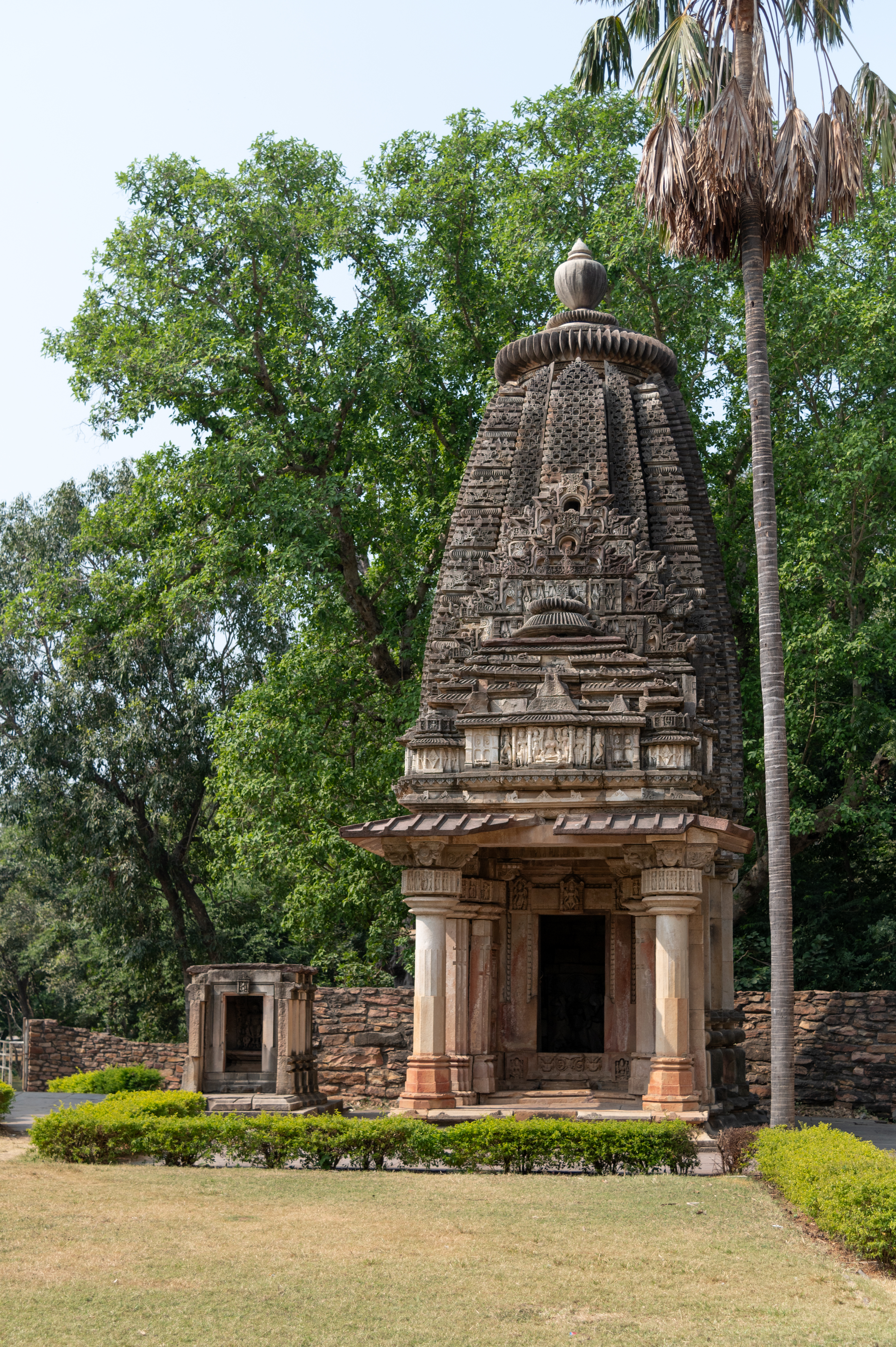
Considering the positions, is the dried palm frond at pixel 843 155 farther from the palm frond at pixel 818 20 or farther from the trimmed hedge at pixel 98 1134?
the trimmed hedge at pixel 98 1134

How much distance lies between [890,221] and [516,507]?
38.4 feet

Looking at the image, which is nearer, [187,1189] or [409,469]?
[187,1189]

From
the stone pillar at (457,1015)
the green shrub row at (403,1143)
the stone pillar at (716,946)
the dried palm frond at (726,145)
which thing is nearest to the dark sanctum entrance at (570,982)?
the stone pillar at (716,946)

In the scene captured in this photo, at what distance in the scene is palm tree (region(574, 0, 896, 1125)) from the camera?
1465 centimetres

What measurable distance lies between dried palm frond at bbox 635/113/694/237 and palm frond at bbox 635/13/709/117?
235 mm

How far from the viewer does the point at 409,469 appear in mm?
28625

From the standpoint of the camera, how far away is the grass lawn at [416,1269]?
691cm

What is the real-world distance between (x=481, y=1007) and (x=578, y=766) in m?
3.42

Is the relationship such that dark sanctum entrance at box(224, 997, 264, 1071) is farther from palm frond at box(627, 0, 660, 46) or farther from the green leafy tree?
palm frond at box(627, 0, 660, 46)

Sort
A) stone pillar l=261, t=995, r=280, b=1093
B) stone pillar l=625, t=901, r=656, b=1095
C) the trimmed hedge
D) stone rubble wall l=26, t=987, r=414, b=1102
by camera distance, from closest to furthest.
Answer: the trimmed hedge, stone pillar l=625, t=901, r=656, b=1095, stone pillar l=261, t=995, r=280, b=1093, stone rubble wall l=26, t=987, r=414, b=1102

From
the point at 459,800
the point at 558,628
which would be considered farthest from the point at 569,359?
the point at 459,800

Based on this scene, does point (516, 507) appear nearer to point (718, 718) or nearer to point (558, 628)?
point (558, 628)

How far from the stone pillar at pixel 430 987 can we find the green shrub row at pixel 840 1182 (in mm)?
4623

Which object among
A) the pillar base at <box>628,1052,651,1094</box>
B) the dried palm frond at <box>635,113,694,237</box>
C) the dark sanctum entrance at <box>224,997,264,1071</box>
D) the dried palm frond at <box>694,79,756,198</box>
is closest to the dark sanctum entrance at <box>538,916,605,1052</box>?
the pillar base at <box>628,1052,651,1094</box>
